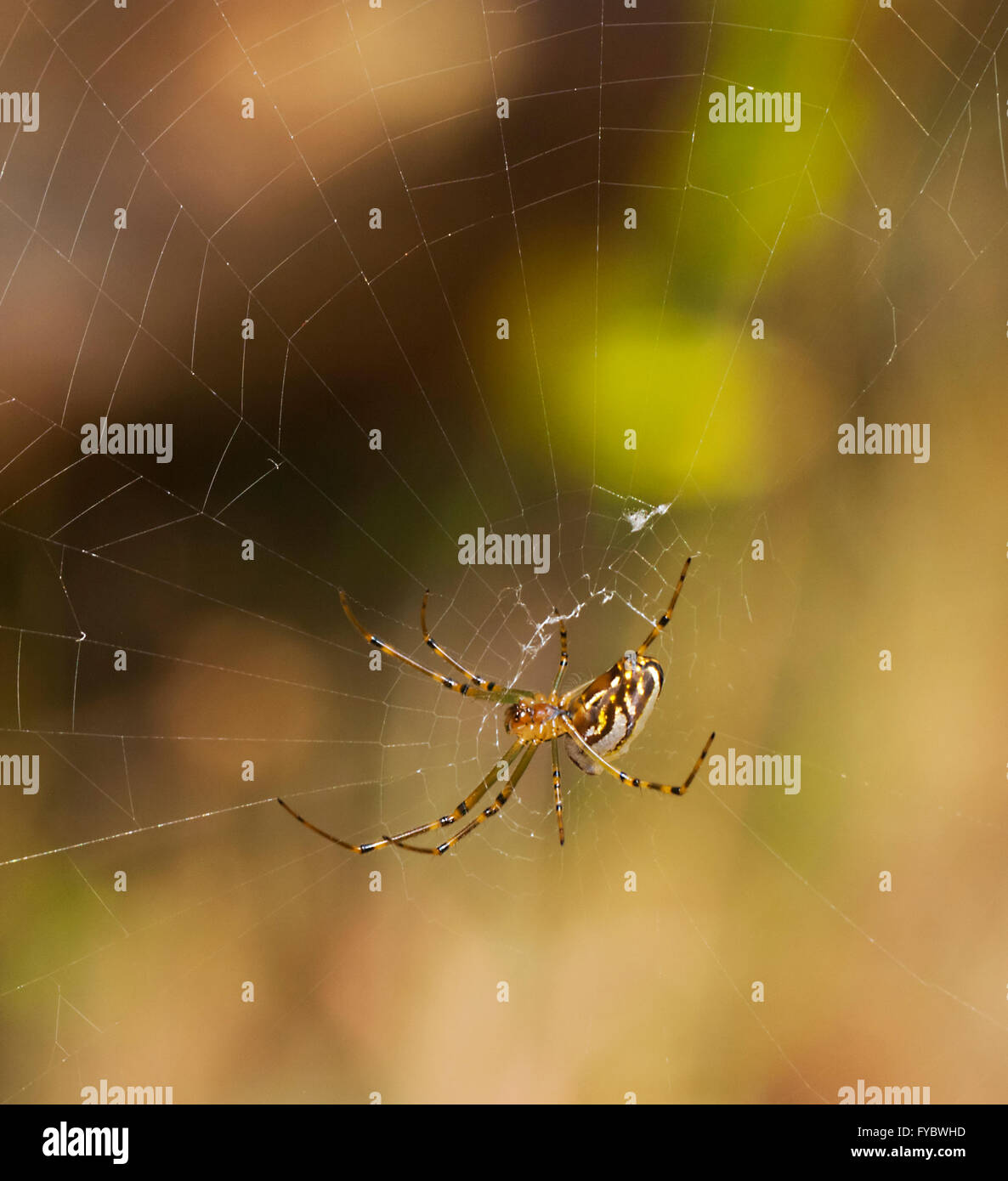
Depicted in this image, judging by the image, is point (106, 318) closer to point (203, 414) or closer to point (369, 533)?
point (203, 414)

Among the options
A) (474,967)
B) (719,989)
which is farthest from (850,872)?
(474,967)

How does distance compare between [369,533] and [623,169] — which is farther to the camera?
[369,533]

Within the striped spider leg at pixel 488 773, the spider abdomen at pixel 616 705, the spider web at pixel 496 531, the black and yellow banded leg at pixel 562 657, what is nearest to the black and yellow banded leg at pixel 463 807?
the striped spider leg at pixel 488 773

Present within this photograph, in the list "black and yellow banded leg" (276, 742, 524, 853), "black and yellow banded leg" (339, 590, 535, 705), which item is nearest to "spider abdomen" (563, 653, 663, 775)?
"black and yellow banded leg" (339, 590, 535, 705)

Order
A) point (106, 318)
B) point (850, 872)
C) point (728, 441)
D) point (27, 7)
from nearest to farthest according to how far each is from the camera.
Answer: point (27, 7) < point (106, 318) < point (728, 441) < point (850, 872)

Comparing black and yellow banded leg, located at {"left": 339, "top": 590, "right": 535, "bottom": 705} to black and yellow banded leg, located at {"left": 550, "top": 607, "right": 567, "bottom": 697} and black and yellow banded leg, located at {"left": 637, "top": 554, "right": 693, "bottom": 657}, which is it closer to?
black and yellow banded leg, located at {"left": 550, "top": 607, "right": 567, "bottom": 697}

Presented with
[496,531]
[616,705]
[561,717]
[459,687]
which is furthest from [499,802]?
[496,531]

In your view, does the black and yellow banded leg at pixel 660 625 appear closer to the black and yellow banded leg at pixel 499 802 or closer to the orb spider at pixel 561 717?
the orb spider at pixel 561 717
